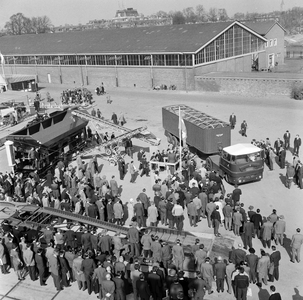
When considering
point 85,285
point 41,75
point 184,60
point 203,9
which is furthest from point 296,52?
point 85,285

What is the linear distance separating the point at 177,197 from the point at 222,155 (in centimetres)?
480

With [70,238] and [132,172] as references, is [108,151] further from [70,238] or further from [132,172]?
[70,238]

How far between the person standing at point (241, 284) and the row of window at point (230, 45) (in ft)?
119

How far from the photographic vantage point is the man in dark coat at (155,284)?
10.3 m

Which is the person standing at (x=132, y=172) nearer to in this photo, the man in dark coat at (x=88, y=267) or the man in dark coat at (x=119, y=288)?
the man in dark coat at (x=88, y=267)


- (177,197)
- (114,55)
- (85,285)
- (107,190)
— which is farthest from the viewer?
(114,55)

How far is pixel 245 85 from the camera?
40.9 meters

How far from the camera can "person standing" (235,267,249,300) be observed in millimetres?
10094

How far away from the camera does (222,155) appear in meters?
19.0

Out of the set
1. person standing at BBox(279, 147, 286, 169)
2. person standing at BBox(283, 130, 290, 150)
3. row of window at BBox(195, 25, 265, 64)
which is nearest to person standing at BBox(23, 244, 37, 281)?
person standing at BBox(279, 147, 286, 169)

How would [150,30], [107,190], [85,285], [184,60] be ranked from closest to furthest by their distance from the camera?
1. [85,285]
2. [107,190]
3. [184,60]
4. [150,30]

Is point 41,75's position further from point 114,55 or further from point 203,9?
point 203,9

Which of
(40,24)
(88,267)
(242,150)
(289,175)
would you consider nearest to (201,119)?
(242,150)

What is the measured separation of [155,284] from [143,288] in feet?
1.27
